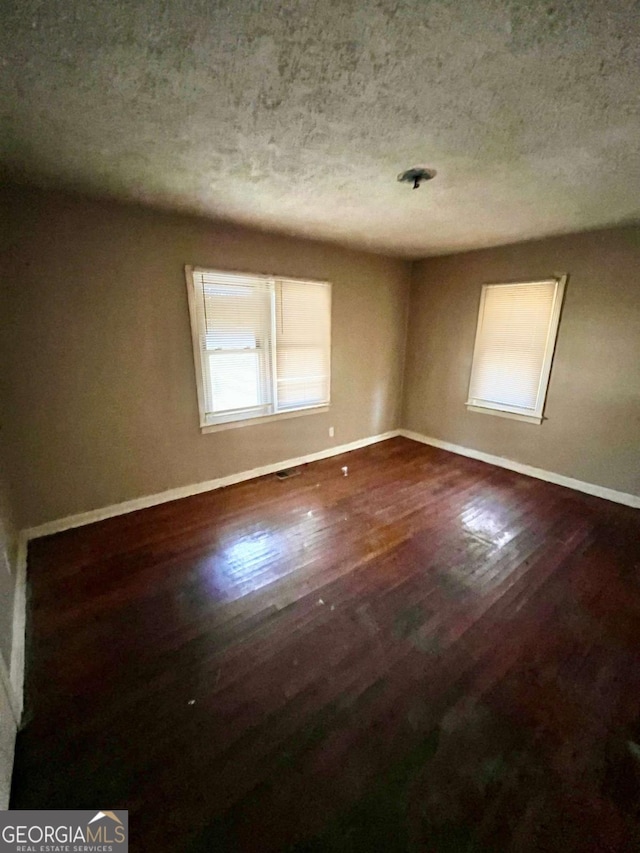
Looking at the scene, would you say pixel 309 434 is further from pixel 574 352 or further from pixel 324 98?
pixel 324 98

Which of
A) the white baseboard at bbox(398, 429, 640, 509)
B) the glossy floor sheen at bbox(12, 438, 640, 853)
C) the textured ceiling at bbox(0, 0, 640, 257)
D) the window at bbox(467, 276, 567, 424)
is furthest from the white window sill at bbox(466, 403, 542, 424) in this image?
the textured ceiling at bbox(0, 0, 640, 257)

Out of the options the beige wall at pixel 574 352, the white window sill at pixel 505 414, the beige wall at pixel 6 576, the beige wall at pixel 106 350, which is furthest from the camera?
the white window sill at pixel 505 414

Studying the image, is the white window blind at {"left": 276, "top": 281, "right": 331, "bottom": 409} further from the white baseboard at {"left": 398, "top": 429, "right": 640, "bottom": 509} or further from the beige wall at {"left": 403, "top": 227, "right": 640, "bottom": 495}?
the white baseboard at {"left": 398, "top": 429, "right": 640, "bottom": 509}

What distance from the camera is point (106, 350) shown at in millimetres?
2664

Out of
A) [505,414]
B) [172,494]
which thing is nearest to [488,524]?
[505,414]

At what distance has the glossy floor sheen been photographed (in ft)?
3.69

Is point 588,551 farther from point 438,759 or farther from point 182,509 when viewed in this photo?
point 182,509

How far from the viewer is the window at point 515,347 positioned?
3525mm

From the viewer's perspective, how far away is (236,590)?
211 centimetres

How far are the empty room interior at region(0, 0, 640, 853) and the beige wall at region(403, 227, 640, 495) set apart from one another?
0.03m

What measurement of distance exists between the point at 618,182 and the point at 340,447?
345cm

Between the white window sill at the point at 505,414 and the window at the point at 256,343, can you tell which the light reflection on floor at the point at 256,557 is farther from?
the white window sill at the point at 505,414

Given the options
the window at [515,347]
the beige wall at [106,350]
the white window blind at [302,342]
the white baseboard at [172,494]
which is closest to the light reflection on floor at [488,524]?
the window at [515,347]

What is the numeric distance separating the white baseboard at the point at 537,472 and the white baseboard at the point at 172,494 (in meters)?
1.09
